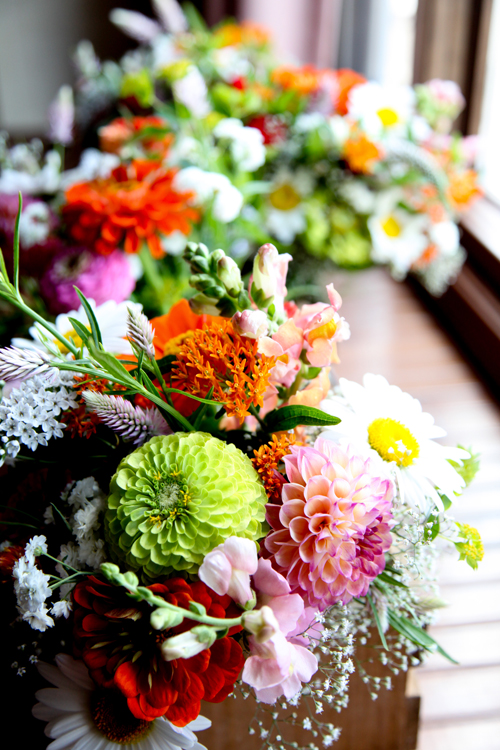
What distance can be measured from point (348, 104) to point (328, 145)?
0.09 m

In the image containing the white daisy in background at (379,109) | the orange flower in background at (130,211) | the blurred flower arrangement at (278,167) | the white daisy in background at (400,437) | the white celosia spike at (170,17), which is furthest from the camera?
the white celosia spike at (170,17)

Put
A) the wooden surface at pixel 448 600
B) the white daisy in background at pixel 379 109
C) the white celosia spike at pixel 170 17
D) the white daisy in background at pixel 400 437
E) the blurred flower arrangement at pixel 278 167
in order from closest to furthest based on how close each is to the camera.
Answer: the white daisy in background at pixel 400 437 < the wooden surface at pixel 448 600 < the blurred flower arrangement at pixel 278 167 < the white daisy in background at pixel 379 109 < the white celosia spike at pixel 170 17

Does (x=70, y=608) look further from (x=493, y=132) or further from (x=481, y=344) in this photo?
A: (x=493, y=132)

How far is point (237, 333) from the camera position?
0.35 m

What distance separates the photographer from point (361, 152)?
885 millimetres

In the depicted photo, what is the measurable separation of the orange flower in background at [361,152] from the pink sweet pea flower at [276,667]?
0.74 metres

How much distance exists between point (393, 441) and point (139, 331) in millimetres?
172

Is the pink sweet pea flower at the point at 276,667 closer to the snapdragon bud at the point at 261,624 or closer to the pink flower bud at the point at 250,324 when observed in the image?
the snapdragon bud at the point at 261,624

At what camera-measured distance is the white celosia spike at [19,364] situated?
1.02ft

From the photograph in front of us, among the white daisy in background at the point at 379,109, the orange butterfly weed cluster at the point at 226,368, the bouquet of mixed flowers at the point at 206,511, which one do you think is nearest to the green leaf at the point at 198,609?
the bouquet of mixed flowers at the point at 206,511

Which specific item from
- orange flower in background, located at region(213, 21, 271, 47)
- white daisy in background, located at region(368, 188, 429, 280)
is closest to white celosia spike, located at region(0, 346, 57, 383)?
white daisy in background, located at region(368, 188, 429, 280)

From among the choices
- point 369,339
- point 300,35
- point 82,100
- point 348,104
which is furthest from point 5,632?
point 300,35

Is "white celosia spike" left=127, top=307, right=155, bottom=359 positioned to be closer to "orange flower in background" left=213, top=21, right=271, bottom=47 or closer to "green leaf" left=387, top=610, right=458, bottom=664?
"green leaf" left=387, top=610, right=458, bottom=664

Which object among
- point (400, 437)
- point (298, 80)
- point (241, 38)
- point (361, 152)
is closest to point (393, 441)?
point (400, 437)
